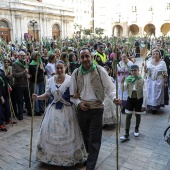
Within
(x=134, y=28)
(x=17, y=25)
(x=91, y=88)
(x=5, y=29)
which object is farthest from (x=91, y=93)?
(x=134, y=28)

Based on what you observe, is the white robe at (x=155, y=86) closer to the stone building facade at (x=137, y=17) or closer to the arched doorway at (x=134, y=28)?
the stone building facade at (x=137, y=17)

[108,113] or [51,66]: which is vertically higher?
[51,66]

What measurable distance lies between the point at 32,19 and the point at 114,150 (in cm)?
2789

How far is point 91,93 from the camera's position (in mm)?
3160

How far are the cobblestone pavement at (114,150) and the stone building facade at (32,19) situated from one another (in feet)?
64.8

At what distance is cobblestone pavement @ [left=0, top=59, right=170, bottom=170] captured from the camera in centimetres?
353

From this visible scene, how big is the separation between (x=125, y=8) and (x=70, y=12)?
19.2 m

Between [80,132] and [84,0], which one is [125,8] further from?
[80,132]

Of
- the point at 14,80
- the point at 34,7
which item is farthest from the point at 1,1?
the point at 14,80

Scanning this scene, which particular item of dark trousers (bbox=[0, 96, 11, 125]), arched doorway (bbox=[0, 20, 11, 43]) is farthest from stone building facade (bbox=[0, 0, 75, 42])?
dark trousers (bbox=[0, 96, 11, 125])

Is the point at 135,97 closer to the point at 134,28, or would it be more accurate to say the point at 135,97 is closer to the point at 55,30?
the point at 55,30

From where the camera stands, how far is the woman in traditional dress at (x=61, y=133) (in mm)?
3338

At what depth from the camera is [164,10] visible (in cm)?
4666

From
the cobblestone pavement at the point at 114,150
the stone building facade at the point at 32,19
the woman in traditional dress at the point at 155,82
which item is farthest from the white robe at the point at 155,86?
the stone building facade at the point at 32,19
